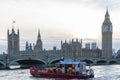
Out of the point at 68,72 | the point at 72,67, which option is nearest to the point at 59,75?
the point at 68,72

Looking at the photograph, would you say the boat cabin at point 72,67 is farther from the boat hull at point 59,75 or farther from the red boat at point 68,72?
the boat hull at point 59,75

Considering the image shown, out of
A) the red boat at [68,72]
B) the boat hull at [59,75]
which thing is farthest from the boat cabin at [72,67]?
the boat hull at [59,75]

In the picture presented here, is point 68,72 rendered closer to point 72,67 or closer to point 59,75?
point 59,75

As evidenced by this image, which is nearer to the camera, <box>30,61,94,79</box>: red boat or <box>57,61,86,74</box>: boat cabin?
<box>30,61,94,79</box>: red boat

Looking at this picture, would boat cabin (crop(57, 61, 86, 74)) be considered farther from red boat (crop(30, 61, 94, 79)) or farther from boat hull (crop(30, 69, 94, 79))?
boat hull (crop(30, 69, 94, 79))

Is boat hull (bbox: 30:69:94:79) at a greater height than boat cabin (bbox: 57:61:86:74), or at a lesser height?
lesser

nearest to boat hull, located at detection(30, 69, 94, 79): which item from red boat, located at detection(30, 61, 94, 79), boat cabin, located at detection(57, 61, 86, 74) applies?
red boat, located at detection(30, 61, 94, 79)

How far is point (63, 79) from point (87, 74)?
6.60m

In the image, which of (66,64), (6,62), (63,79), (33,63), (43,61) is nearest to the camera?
(63,79)

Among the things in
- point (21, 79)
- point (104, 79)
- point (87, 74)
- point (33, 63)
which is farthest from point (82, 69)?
point (33, 63)

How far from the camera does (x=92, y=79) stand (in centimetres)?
7544

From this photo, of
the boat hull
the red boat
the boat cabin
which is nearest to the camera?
the boat hull

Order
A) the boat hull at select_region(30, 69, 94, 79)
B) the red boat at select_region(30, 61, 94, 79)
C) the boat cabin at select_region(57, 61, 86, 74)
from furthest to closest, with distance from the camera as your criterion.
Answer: the boat cabin at select_region(57, 61, 86, 74)
the red boat at select_region(30, 61, 94, 79)
the boat hull at select_region(30, 69, 94, 79)

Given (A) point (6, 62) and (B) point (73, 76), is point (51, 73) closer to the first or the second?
(B) point (73, 76)
